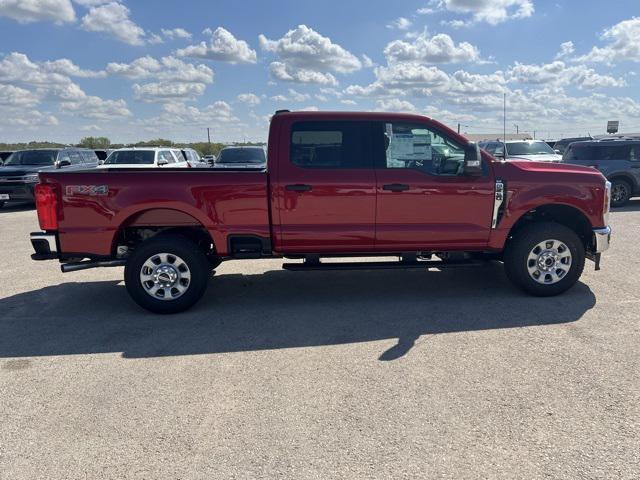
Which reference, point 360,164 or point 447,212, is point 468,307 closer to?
point 447,212

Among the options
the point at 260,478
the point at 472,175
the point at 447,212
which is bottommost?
the point at 260,478

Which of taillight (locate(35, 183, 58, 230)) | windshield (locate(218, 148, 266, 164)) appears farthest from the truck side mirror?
windshield (locate(218, 148, 266, 164))

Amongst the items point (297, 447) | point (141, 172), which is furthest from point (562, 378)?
point (141, 172)

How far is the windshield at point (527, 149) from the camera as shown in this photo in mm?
15695

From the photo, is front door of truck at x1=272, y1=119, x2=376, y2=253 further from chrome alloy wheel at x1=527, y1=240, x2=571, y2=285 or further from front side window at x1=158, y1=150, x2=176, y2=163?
front side window at x1=158, y1=150, x2=176, y2=163

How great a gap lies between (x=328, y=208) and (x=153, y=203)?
1.81 meters

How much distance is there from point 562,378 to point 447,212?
86.3 inches

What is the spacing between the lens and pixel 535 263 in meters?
5.36

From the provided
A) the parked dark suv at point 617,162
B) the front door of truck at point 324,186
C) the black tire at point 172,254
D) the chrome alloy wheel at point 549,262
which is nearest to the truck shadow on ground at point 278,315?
the black tire at point 172,254

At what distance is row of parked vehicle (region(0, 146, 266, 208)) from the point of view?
555 inches

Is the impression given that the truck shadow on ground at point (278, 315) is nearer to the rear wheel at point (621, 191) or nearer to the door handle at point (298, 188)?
the door handle at point (298, 188)

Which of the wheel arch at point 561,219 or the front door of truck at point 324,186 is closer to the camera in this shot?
the front door of truck at point 324,186

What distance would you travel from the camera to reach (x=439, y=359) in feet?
12.8

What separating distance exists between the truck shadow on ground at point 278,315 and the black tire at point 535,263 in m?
0.15
